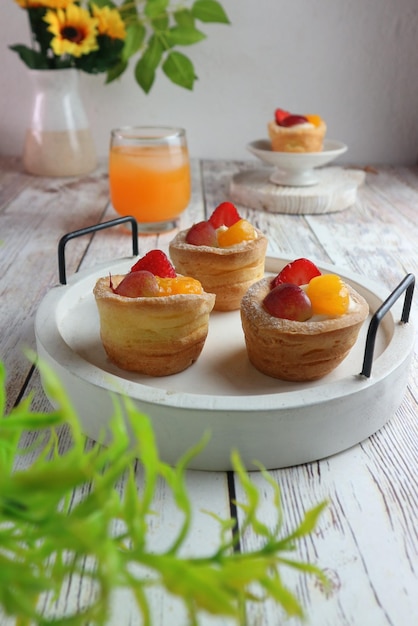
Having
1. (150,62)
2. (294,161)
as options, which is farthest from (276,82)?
(294,161)

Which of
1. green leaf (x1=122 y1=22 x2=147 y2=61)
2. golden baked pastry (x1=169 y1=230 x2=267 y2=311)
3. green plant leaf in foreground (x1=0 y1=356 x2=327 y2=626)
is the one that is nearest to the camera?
green plant leaf in foreground (x1=0 y1=356 x2=327 y2=626)

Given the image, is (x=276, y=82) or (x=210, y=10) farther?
(x=276, y=82)

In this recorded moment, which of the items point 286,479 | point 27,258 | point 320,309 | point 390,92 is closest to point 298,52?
point 390,92

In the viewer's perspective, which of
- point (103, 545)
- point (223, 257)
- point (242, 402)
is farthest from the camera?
point (223, 257)

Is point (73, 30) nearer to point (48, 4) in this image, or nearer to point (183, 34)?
point (48, 4)

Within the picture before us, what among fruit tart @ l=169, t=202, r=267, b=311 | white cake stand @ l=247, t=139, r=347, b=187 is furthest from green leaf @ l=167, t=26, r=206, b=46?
fruit tart @ l=169, t=202, r=267, b=311

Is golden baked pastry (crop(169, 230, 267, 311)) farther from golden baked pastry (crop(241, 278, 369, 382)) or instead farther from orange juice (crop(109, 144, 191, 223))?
orange juice (crop(109, 144, 191, 223))
